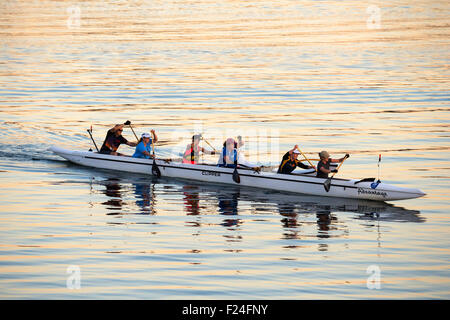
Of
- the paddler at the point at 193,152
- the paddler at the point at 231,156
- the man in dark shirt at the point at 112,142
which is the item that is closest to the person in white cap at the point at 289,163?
the paddler at the point at 231,156

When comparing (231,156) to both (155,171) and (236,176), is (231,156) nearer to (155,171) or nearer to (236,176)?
Answer: (236,176)

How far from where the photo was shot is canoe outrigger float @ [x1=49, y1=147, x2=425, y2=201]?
1145 inches

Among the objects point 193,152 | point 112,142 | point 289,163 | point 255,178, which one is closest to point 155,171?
point 193,152

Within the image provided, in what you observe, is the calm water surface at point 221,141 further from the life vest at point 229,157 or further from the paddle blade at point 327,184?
the life vest at point 229,157

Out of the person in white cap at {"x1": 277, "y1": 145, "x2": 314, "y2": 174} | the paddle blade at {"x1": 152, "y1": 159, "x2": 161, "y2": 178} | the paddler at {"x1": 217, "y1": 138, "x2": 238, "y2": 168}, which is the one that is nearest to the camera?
the person in white cap at {"x1": 277, "y1": 145, "x2": 314, "y2": 174}

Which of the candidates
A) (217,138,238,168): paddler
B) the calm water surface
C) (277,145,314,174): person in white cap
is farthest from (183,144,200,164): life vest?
(277,145,314,174): person in white cap

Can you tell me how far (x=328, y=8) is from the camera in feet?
367

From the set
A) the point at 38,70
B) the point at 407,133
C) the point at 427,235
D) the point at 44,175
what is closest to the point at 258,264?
the point at 427,235

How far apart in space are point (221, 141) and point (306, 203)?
48.1 ft

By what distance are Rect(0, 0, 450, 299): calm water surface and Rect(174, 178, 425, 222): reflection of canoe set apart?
11 centimetres

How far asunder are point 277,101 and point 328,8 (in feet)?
195

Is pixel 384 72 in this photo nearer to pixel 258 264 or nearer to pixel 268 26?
pixel 268 26

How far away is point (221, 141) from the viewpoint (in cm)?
4344

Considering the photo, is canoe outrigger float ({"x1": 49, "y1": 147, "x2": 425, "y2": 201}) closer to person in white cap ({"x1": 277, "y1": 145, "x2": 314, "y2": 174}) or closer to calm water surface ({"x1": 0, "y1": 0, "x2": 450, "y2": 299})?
person in white cap ({"x1": 277, "y1": 145, "x2": 314, "y2": 174})
